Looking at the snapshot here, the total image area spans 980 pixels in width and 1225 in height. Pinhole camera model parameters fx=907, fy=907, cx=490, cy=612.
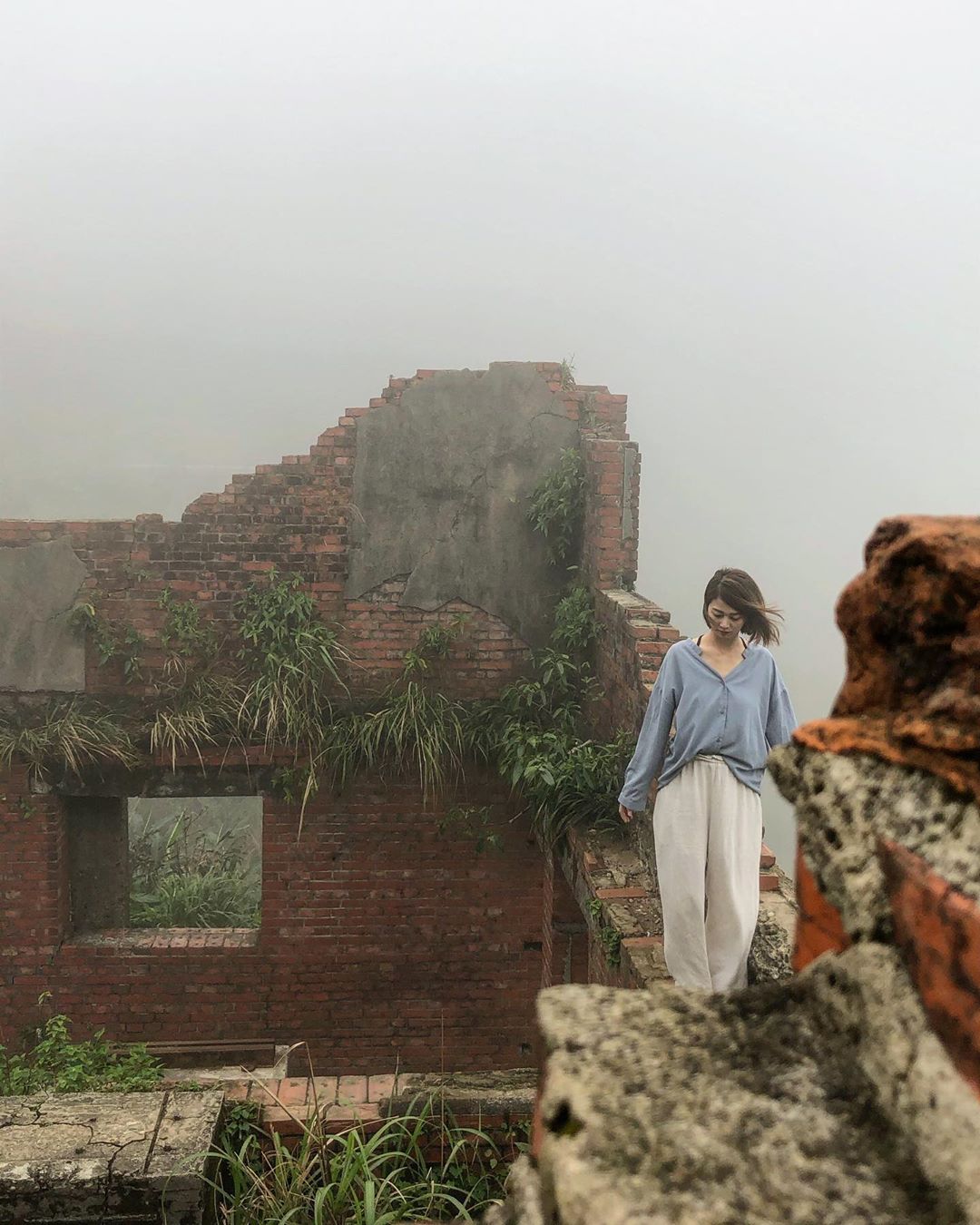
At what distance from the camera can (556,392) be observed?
6258 mm

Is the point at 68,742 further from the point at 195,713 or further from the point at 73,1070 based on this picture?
the point at 73,1070

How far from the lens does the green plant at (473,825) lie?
608 cm

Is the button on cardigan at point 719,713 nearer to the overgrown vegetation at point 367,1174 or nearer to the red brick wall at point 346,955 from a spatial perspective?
the overgrown vegetation at point 367,1174

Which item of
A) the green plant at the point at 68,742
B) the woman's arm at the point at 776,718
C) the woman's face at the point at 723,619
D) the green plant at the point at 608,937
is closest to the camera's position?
the woman's face at the point at 723,619

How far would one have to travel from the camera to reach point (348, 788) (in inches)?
239

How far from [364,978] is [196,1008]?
112 cm

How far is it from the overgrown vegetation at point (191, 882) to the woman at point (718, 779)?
6.14 metres

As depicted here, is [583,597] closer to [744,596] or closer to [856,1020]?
[744,596]

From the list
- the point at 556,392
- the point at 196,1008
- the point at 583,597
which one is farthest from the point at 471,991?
the point at 556,392

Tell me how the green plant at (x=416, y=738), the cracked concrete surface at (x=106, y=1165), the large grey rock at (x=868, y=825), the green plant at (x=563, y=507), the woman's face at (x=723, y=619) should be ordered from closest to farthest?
the large grey rock at (x=868, y=825) → the cracked concrete surface at (x=106, y=1165) → the woman's face at (x=723, y=619) → the green plant at (x=416, y=738) → the green plant at (x=563, y=507)

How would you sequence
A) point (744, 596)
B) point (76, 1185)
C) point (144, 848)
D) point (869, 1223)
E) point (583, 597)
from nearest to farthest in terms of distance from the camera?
point (869, 1223)
point (76, 1185)
point (744, 596)
point (583, 597)
point (144, 848)

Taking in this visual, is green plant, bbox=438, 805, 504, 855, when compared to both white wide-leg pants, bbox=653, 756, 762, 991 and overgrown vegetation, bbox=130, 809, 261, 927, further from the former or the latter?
overgrown vegetation, bbox=130, 809, 261, 927

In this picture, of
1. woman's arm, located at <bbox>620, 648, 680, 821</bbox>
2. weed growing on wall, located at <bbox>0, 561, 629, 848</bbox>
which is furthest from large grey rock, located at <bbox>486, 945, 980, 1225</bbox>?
weed growing on wall, located at <bbox>0, 561, 629, 848</bbox>

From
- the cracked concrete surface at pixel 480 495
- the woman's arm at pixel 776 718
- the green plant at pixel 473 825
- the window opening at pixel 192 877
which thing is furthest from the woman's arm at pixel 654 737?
the window opening at pixel 192 877
